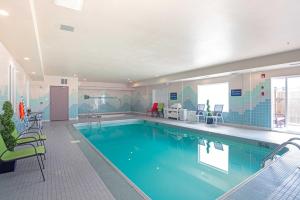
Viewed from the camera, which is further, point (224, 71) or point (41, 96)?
point (41, 96)

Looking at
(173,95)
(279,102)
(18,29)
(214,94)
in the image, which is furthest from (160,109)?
(18,29)

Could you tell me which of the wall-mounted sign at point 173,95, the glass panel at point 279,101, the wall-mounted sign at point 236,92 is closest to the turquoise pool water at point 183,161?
the wall-mounted sign at point 236,92

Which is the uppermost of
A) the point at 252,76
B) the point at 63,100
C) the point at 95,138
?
the point at 252,76

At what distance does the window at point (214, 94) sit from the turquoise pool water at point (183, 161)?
252cm

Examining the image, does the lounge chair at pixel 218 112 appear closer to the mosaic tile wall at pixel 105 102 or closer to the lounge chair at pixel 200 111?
the lounge chair at pixel 200 111

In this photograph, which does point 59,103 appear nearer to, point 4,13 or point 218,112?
point 4,13

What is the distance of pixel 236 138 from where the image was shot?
5.14 meters

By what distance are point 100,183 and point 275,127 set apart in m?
6.54

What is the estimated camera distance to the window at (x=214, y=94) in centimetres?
778

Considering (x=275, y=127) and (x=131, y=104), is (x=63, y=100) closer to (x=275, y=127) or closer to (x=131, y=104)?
(x=131, y=104)

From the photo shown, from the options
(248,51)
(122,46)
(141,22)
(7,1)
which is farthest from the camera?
(248,51)

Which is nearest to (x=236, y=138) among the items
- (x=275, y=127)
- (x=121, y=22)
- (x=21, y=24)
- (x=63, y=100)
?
(x=275, y=127)

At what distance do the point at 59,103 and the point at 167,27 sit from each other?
803cm

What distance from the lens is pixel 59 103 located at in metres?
9.02
